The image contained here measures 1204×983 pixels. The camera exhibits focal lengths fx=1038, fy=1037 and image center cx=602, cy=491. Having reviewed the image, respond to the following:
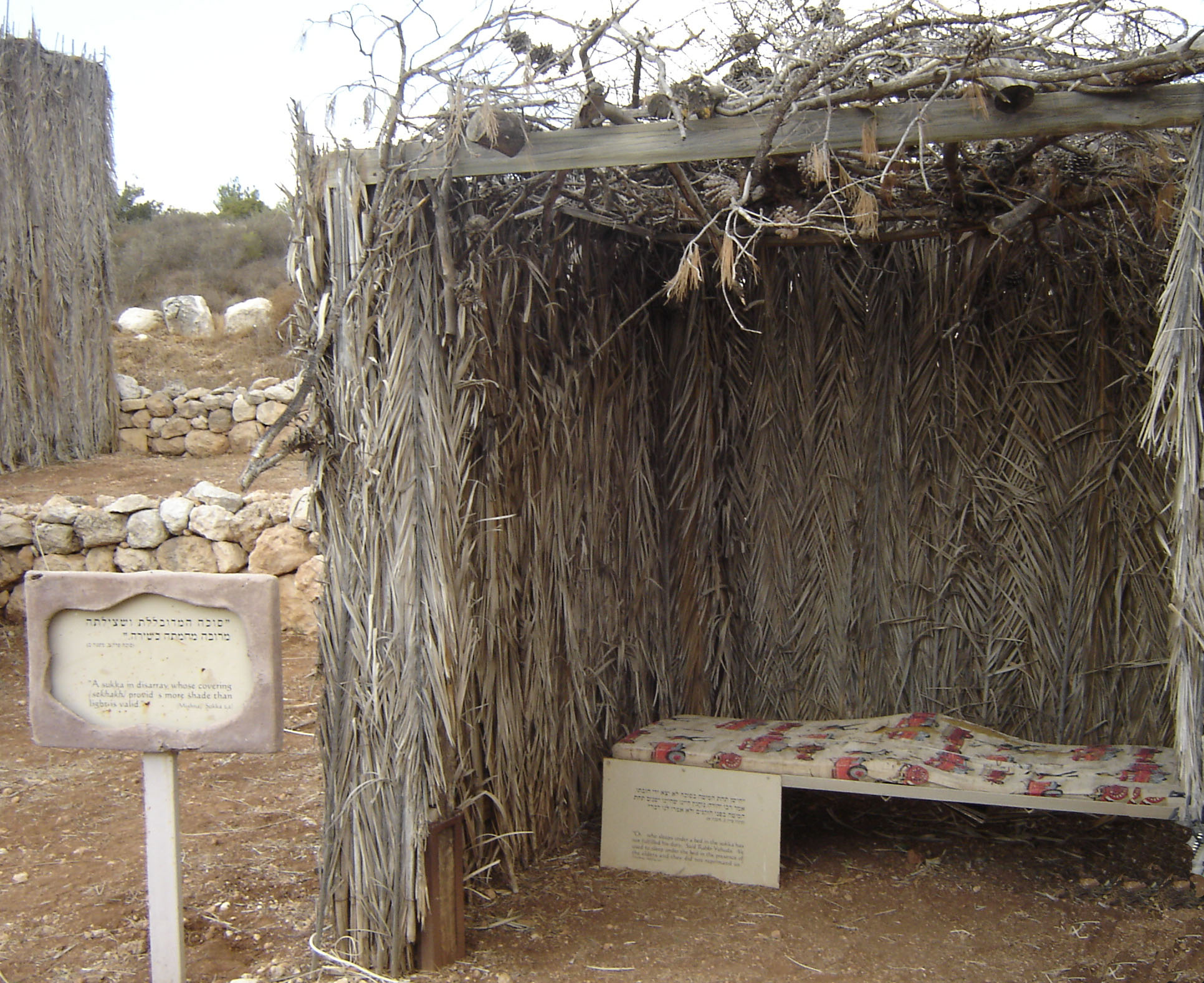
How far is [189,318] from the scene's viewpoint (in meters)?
A: 13.9

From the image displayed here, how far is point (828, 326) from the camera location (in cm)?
426

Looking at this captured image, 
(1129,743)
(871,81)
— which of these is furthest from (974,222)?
(1129,743)

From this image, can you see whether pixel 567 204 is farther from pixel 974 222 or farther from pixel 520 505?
pixel 974 222

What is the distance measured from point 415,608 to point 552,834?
1.28m

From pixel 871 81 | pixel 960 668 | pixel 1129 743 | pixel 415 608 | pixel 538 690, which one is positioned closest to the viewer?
pixel 871 81

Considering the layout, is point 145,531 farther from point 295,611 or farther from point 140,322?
point 140,322

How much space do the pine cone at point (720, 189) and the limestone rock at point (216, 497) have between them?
16.2 ft

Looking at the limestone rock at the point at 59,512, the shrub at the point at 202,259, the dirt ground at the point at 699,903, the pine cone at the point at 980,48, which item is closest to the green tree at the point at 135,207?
the shrub at the point at 202,259

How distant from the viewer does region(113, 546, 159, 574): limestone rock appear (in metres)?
7.11

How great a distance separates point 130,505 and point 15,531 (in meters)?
0.72

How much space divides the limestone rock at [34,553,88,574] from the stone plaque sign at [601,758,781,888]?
189 inches

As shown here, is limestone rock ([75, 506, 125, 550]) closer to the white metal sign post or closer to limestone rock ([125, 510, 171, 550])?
limestone rock ([125, 510, 171, 550])

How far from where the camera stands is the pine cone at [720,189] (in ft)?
9.34

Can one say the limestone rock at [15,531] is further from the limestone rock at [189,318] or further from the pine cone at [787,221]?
the limestone rock at [189,318]
